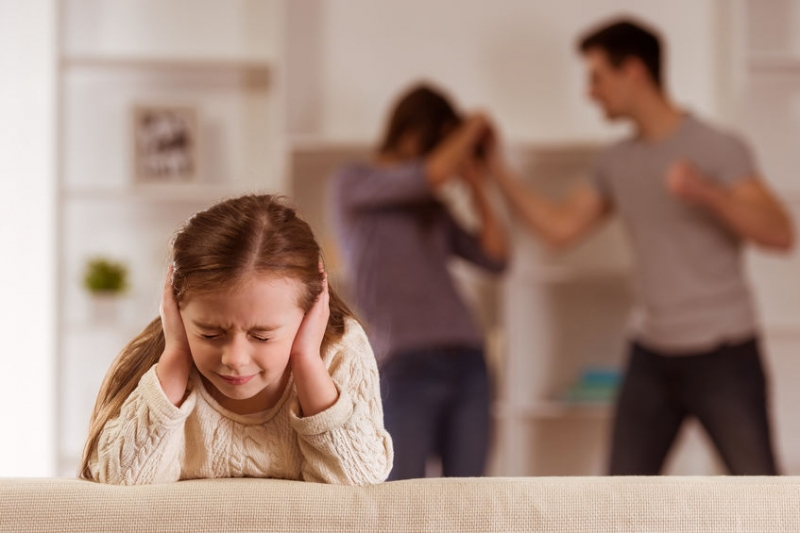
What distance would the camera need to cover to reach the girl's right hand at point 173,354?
108cm

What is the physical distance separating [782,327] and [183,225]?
92.6 inches

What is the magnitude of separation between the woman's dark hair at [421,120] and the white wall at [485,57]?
26.0 inches

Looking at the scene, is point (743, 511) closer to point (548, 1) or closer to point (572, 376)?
point (572, 376)

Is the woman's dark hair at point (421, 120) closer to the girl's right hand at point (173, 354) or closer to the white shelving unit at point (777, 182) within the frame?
the white shelving unit at point (777, 182)

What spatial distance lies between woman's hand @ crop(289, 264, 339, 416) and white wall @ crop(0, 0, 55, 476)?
2.04m

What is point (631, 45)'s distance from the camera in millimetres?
2551

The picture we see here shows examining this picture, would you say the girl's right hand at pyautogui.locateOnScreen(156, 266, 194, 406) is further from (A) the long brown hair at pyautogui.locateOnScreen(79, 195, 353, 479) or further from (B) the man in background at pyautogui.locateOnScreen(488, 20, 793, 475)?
(B) the man in background at pyautogui.locateOnScreen(488, 20, 793, 475)

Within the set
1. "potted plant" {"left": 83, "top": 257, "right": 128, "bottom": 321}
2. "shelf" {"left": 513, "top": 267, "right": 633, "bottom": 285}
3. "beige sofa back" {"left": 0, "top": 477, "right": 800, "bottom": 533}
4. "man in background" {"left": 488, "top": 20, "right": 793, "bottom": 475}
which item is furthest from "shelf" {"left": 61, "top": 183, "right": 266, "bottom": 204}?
"beige sofa back" {"left": 0, "top": 477, "right": 800, "bottom": 533}

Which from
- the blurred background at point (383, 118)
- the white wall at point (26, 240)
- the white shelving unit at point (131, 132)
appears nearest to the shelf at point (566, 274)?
the blurred background at point (383, 118)

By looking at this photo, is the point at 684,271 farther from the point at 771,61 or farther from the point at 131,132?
the point at 131,132

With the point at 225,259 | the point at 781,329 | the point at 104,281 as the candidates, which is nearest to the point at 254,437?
the point at 225,259

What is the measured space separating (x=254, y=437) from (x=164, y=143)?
7.14ft

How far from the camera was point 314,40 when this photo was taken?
3.25 m

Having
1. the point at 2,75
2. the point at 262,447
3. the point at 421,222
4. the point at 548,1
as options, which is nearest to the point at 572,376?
the point at 421,222
